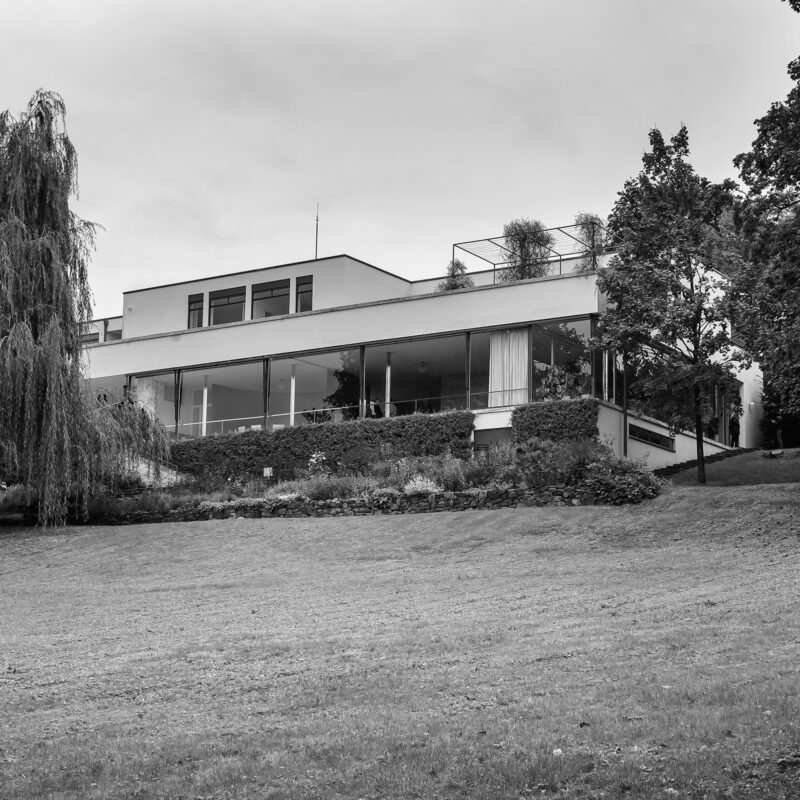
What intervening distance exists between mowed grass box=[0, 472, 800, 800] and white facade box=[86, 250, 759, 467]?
986cm

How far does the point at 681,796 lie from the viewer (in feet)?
25.2

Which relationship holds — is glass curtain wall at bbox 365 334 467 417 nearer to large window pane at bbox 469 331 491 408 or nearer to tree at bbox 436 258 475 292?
large window pane at bbox 469 331 491 408

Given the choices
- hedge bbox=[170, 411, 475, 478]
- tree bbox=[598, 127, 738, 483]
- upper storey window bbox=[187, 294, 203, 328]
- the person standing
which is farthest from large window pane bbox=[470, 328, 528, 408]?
upper storey window bbox=[187, 294, 203, 328]

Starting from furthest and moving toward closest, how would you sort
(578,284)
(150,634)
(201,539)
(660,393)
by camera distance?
(578,284) < (660,393) < (201,539) < (150,634)

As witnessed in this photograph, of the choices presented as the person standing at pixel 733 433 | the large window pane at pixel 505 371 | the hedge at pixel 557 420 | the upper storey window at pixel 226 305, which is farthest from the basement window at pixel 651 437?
the upper storey window at pixel 226 305

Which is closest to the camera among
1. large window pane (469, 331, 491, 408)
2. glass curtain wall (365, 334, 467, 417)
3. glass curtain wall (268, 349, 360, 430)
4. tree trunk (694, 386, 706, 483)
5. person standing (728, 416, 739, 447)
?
tree trunk (694, 386, 706, 483)

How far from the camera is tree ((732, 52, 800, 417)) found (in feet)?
67.4

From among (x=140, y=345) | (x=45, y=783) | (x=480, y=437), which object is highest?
(x=140, y=345)

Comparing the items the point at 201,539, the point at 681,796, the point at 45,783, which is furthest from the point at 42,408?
the point at 681,796

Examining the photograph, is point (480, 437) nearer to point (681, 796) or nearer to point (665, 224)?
point (665, 224)

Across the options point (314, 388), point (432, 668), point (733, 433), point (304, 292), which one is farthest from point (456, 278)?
point (432, 668)

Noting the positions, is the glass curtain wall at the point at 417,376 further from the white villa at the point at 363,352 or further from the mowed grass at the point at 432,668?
the mowed grass at the point at 432,668

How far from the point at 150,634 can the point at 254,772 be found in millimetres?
6694

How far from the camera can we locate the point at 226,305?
45188 millimetres
